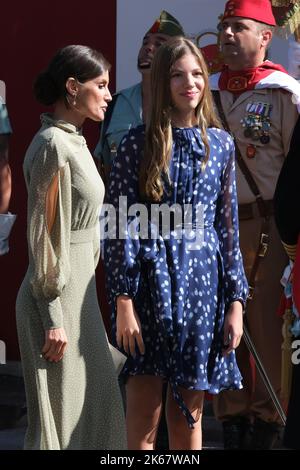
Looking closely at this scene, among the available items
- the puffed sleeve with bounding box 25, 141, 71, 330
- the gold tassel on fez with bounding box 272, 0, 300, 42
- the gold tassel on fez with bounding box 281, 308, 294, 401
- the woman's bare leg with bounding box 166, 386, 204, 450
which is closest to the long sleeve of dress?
the puffed sleeve with bounding box 25, 141, 71, 330

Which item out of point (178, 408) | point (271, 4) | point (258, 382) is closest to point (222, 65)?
point (271, 4)

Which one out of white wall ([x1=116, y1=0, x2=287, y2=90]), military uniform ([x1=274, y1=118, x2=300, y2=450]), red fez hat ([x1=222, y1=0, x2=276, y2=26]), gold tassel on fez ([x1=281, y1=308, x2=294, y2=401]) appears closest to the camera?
military uniform ([x1=274, y1=118, x2=300, y2=450])

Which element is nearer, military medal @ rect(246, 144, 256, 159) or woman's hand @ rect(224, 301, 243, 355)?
woman's hand @ rect(224, 301, 243, 355)

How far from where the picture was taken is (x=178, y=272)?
4.24m

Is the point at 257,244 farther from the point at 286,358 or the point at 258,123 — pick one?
the point at 286,358

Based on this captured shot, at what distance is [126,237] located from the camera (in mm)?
4227

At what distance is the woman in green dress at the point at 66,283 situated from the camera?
405 centimetres

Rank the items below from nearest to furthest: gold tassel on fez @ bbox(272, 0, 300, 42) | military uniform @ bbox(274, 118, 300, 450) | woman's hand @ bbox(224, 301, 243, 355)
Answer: military uniform @ bbox(274, 118, 300, 450) < woman's hand @ bbox(224, 301, 243, 355) < gold tassel on fez @ bbox(272, 0, 300, 42)

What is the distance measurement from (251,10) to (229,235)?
140 centimetres

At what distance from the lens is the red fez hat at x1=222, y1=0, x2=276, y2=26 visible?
538 centimetres

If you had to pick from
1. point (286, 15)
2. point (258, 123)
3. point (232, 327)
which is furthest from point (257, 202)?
point (232, 327)

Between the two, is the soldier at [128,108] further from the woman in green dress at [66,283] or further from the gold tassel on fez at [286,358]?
the gold tassel on fez at [286,358]

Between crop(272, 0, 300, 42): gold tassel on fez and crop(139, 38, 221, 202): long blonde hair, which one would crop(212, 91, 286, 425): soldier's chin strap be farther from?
crop(139, 38, 221, 202): long blonde hair

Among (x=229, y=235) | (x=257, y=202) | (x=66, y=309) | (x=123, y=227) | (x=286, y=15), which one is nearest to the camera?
(x=66, y=309)
